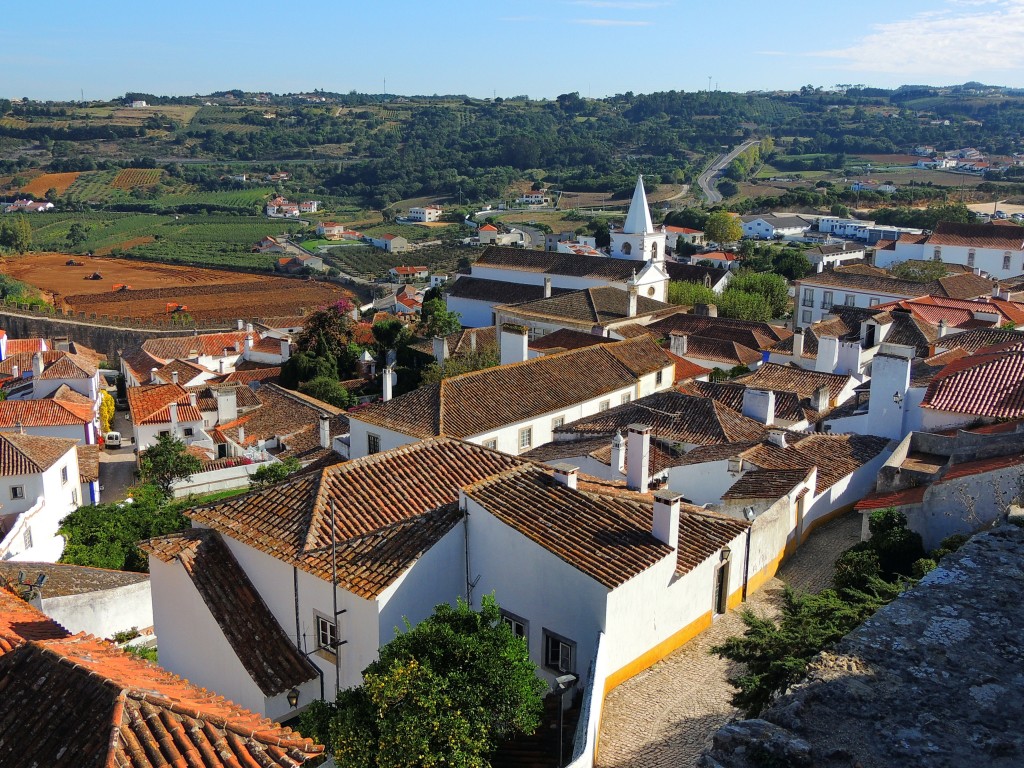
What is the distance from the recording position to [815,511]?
49.8 ft

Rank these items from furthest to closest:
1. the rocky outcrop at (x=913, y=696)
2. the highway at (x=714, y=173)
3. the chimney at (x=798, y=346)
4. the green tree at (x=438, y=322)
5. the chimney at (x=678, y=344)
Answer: the highway at (x=714, y=173)
the green tree at (x=438, y=322)
the chimney at (x=678, y=344)
the chimney at (x=798, y=346)
the rocky outcrop at (x=913, y=696)

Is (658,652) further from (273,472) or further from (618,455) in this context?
(273,472)

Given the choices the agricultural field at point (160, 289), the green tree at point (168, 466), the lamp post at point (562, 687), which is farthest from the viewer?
the agricultural field at point (160, 289)

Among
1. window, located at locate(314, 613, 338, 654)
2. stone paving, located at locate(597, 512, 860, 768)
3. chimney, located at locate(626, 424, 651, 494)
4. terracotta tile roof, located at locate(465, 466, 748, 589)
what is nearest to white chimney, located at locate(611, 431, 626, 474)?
chimney, located at locate(626, 424, 651, 494)

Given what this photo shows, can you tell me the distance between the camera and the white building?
2198 cm

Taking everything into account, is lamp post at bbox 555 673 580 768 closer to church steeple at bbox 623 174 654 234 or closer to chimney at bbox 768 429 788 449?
chimney at bbox 768 429 788 449

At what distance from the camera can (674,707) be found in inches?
382

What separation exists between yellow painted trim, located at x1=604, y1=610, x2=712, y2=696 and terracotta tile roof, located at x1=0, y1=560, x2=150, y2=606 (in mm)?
10671

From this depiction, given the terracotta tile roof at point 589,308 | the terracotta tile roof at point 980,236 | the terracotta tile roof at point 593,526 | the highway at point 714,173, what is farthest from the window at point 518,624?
the highway at point 714,173

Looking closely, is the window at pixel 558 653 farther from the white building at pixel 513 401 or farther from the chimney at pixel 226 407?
the chimney at pixel 226 407

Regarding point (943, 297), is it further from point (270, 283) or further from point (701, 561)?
point (270, 283)

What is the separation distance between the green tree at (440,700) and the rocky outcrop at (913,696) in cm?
379

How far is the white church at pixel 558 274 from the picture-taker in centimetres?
4478

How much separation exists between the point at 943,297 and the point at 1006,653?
37.3 metres
